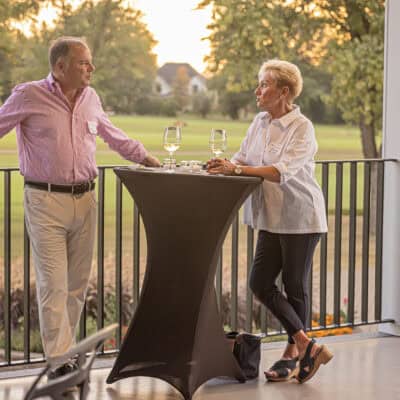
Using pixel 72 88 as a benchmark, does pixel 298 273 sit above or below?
below

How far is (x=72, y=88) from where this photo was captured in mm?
4086

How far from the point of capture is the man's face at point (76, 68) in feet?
13.3

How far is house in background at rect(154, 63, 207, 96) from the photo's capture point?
12.1 metres

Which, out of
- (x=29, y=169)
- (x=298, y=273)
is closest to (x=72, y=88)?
(x=29, y=169)

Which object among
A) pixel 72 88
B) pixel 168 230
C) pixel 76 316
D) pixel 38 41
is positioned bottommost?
pixel 76 316

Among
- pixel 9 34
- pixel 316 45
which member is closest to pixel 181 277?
pixel 9 34

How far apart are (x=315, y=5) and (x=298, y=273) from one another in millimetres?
8886

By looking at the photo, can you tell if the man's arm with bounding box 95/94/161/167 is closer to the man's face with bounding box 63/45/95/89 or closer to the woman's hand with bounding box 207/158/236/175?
the man's face with bounding box 63/45/95/89

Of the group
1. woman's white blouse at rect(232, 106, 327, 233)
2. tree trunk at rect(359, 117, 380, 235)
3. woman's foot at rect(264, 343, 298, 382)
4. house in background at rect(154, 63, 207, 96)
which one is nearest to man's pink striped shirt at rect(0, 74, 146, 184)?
woman's white blouse at rect(232, 106, 327, 233)

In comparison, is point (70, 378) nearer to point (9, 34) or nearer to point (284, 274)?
point (284, 274)

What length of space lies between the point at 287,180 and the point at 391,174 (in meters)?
1.42

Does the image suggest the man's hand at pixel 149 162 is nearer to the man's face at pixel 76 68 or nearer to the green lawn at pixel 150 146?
the man's face at pixel 76 68

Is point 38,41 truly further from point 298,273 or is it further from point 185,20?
point 298,273

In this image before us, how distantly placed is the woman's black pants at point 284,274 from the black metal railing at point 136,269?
201 mm
